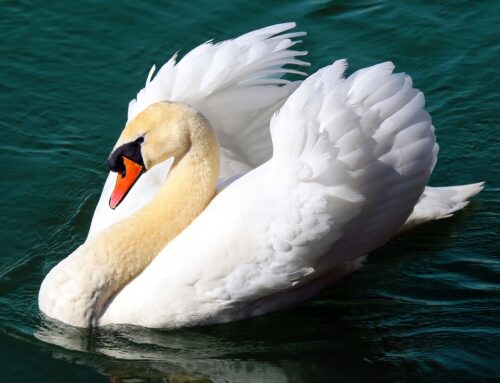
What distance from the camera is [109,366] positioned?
781 cm

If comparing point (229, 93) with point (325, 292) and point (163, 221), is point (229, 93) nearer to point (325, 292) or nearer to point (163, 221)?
point (163, 221)

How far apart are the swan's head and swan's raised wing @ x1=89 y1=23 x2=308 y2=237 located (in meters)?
0.63

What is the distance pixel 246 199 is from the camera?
305 inches

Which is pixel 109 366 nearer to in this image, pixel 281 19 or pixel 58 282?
pixel 58 282

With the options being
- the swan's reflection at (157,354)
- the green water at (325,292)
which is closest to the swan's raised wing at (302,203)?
the swan's reflection at (157,354)

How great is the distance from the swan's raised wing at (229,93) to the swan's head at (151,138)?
631 mm

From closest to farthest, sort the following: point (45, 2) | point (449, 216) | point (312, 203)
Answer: point (312, 203), point (449, 216), point (45, 2)

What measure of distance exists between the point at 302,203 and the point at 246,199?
1.31ft

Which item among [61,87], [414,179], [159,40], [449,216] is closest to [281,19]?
[159,40]

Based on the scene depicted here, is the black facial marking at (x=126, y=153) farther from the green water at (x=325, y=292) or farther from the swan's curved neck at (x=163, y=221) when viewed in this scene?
the green water at (x=325, y=292)

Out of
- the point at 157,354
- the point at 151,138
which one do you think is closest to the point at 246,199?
the point at 151,138

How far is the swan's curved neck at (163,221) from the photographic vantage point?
8.16 m

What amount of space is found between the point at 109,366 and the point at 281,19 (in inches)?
203

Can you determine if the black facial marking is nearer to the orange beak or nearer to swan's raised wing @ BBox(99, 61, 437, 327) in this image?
the orange beak
